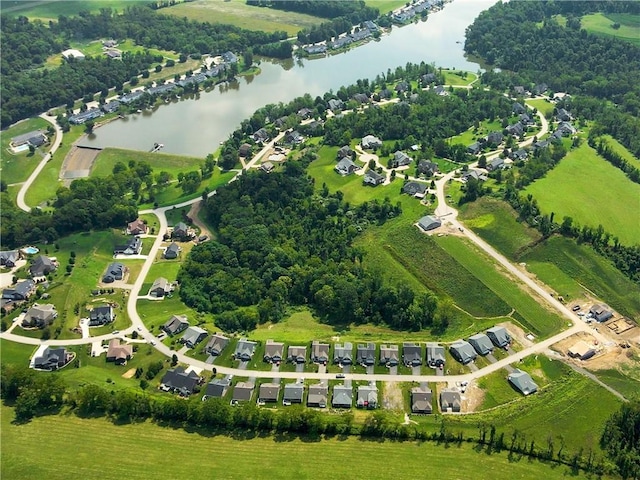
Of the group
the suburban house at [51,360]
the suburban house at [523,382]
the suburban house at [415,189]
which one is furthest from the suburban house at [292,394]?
the suburban house at [415,189]

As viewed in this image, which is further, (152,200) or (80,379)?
(152,200)

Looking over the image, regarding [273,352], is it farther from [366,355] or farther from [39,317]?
[39,317]

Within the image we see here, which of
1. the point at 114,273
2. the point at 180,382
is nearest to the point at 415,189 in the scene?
the point at 114,273

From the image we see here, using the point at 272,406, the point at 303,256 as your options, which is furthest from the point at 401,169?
the point at 272,406

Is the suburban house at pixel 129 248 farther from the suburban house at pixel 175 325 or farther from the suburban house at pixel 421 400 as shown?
the suburban house at pixel 421 400

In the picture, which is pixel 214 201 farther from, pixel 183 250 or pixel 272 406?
pixel 272 406

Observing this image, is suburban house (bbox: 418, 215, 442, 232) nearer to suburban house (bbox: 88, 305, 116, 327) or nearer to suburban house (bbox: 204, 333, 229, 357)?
suburban house (bbox: 204, 333, 229, 357)

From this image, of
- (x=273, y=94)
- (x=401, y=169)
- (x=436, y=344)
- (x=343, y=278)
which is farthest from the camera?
(x=273, y=94)

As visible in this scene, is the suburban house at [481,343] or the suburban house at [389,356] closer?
the suburban house at [389,356]
